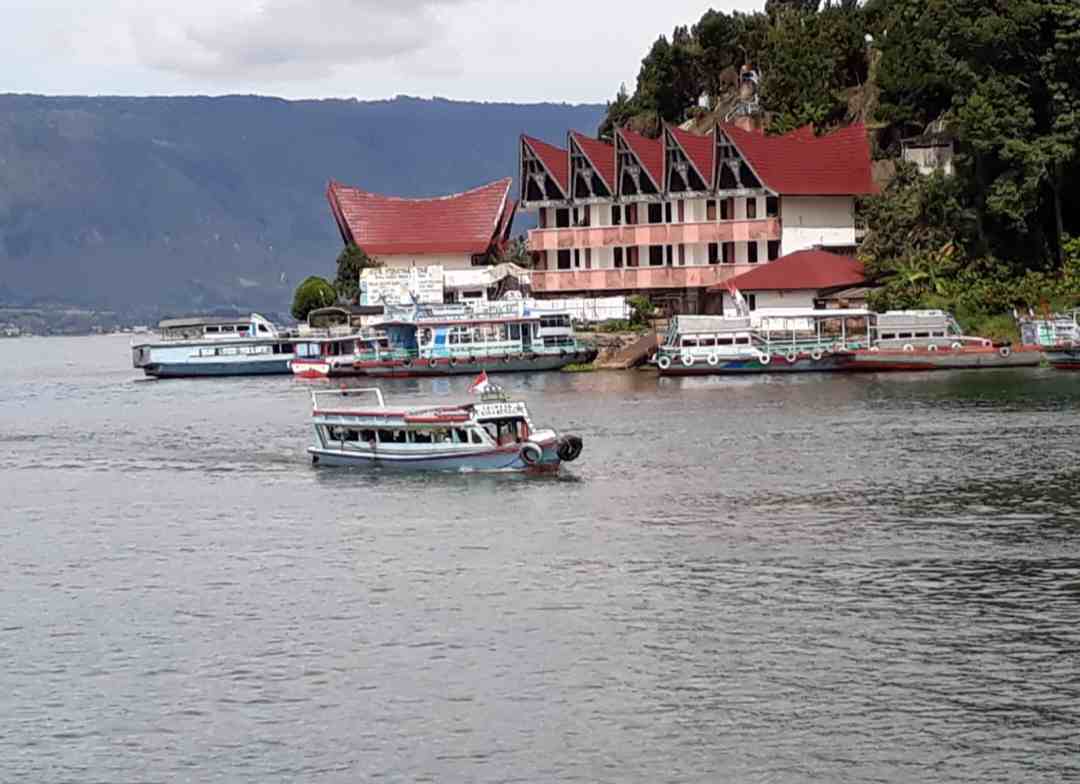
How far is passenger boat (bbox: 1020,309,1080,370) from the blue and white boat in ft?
110

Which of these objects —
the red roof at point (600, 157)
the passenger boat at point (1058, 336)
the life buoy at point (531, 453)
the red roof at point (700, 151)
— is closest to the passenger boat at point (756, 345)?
the passenger boat at point (1058, 336)

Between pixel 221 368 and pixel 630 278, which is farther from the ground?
pixel 630 278

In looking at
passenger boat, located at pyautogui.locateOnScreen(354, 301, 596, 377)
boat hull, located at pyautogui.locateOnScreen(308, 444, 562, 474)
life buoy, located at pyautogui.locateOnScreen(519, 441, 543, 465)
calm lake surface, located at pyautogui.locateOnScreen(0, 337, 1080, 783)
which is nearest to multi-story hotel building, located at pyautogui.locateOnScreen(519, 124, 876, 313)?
passenger boat, located at pyautogui.locateOnScreen(354, 301, 596, 377)

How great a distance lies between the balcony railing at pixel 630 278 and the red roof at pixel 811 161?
498 centimetres

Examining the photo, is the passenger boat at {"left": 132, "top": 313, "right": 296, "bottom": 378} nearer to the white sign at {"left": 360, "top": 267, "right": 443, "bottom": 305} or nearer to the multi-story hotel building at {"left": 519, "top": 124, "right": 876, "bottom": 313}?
the white sign at {"left": 360, "top": 267, "right": 443, "bottom": 305}

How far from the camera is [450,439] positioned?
51.4 meters

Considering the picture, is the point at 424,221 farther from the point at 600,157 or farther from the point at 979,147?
the point at 979,147

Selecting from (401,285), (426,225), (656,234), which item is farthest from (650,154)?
(426,225)

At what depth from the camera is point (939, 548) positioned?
37.2 metres

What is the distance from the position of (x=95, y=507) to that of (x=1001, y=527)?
23672 millimetres

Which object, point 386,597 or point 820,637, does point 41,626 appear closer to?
point 386,597

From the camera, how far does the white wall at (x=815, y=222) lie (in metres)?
97.1

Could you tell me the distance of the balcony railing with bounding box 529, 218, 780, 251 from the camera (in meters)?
97.2

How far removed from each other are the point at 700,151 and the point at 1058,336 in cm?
2797
